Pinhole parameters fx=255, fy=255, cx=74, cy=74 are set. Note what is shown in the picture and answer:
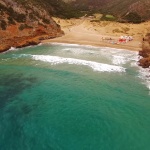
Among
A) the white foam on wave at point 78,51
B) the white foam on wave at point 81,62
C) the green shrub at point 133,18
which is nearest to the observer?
the white foam on wave at point 81,62

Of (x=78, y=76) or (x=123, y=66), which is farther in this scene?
(x=123, y=66)

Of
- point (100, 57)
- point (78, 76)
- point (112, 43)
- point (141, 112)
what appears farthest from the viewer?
point (112, 43)

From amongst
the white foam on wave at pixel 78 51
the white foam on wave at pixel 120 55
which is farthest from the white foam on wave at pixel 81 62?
the white foam on wave at pixel 78 51

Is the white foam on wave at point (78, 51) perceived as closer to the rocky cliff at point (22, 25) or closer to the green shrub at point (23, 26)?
the rocky cliff at point (22, 25)

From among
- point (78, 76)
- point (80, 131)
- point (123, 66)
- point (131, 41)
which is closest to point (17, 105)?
point (80, 131)

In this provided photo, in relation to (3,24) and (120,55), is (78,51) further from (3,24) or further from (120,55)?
(3,24)

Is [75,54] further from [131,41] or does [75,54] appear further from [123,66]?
[131,41]
